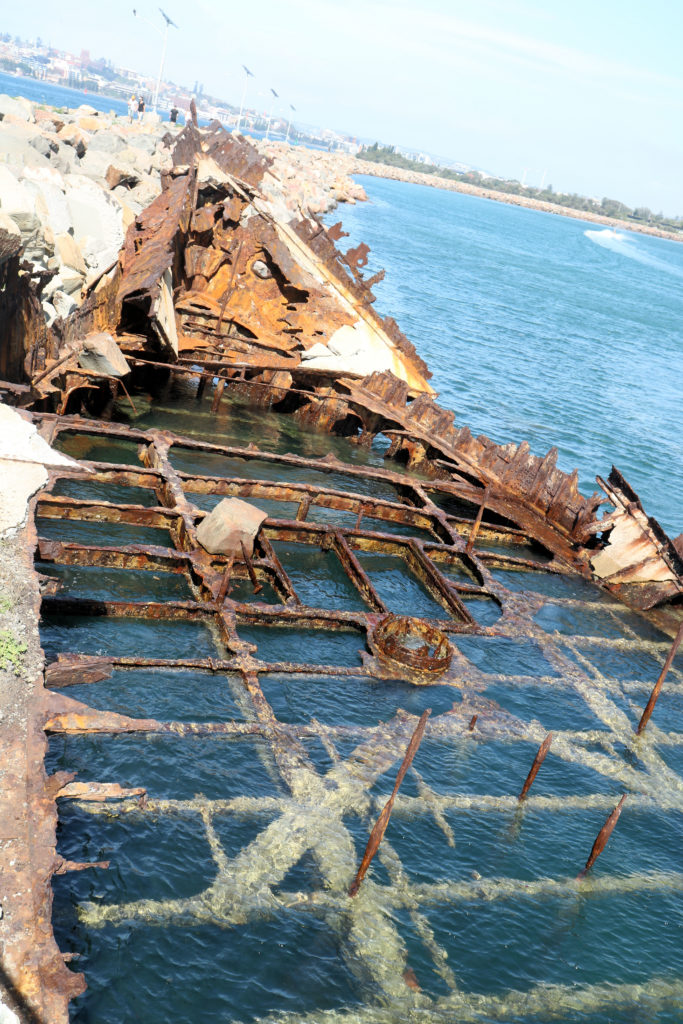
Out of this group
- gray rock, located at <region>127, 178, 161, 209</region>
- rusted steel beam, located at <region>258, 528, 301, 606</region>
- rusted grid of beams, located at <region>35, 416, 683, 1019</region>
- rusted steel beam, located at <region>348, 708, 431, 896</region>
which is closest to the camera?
rusted steel beam, located at <region>348, 708, 431, 896</region>

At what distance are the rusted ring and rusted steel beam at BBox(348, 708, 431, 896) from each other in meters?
4.40

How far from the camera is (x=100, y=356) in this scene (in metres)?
20.1

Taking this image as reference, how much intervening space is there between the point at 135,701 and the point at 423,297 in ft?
183

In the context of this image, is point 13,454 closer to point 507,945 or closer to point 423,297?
point 507,945

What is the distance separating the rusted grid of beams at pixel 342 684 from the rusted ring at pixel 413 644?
6.7 inches

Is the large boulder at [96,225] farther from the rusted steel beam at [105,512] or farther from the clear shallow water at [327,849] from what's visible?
the clear shallow water at [327,849]

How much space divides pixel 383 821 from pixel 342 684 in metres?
4.64

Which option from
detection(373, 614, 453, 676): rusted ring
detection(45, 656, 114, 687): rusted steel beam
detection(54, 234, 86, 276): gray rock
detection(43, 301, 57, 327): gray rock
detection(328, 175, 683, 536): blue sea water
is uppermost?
detection(54, 234, 86, 276): gray rock

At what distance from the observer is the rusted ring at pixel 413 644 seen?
1374cm

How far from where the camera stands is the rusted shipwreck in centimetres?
1048

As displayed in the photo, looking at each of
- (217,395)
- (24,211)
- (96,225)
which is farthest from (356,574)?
(96,225)

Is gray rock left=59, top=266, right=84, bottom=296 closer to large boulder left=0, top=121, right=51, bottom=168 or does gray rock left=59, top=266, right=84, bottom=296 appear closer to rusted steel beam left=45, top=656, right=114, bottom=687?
large boulder left=0, top=121, right=51, bottom=168

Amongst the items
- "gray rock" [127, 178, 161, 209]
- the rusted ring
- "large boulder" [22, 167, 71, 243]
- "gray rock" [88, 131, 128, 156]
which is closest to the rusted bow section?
"large boulder" [22, 167, 71, 243]

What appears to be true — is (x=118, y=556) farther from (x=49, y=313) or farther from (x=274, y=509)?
(x=49, y=313)
